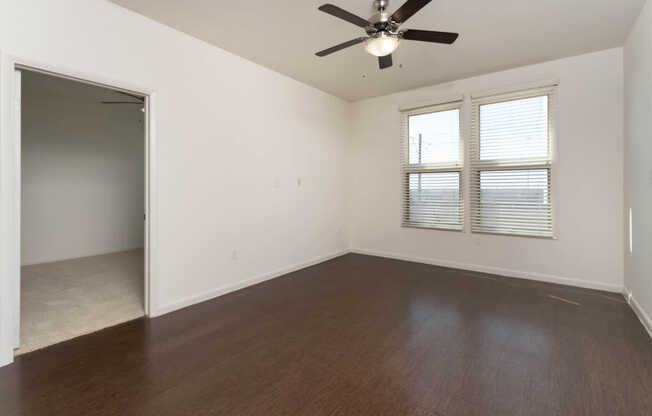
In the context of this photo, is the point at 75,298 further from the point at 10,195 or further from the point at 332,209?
the point at 332,209

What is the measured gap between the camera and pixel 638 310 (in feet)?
9.66

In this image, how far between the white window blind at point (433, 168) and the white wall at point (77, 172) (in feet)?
16.9

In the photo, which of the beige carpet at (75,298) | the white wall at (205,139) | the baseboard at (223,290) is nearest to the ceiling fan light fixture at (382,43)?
the white wall at (205,139)

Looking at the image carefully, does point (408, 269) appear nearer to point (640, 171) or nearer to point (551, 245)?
point (551, 245)

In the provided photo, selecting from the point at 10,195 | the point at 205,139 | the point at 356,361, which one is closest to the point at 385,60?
the point at 205,139

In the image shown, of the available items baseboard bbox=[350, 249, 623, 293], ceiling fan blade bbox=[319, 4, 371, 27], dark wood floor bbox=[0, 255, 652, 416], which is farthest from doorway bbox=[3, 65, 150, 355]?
baseboard bbox=[350, 249, 623, 293]

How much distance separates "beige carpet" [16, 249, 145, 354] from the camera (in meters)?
2.67

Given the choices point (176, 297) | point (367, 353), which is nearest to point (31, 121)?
point (176, 297)

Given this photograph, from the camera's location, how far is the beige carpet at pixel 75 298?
2.67 metres

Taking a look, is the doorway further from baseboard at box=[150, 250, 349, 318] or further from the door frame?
the door frame

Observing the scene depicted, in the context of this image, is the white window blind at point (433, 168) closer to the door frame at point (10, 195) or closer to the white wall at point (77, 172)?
the door frame at point (10, 195)

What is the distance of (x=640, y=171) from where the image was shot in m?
2.87

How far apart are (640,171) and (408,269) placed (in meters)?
2.81

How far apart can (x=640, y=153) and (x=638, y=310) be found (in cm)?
150
